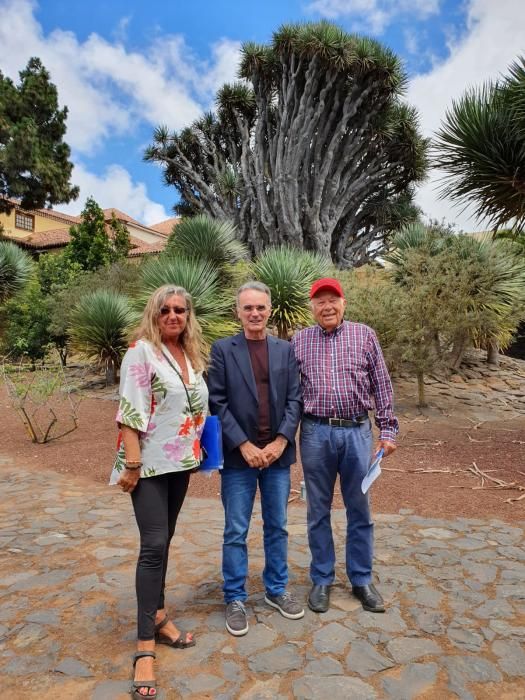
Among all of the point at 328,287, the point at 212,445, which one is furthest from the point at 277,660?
the point at 328,287

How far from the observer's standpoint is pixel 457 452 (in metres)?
7.45

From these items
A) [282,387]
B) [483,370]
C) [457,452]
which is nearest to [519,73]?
Answer: [457,452]

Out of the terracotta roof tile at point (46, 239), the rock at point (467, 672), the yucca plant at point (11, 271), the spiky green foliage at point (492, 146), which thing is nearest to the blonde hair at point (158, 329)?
the rock at point (467, 672)

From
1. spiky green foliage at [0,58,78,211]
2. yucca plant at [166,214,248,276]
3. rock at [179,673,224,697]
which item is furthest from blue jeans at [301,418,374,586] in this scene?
spiky green foliage at [0,58,78,211]

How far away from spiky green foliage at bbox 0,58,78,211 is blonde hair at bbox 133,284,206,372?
60.6 ft

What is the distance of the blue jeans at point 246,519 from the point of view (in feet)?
9.36

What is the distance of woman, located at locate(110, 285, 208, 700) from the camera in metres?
2.41

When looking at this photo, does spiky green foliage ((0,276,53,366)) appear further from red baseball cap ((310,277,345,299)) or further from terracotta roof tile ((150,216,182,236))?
terracotta roof tile ((150,216,182,236))

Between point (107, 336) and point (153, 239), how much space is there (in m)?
35.0

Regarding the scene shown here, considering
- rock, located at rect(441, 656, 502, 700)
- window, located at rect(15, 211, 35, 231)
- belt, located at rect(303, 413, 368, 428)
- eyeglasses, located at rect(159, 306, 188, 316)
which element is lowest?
rock, located at rect(441, 656, 502, 700)

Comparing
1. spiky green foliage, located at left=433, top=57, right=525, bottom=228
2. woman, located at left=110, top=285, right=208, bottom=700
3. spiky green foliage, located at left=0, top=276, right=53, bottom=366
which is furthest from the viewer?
spiky green foliage, located at left=0, top=276, right=53, bottom=366

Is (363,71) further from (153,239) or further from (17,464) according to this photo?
(153,239)

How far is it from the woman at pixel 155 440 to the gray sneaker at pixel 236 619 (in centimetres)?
23

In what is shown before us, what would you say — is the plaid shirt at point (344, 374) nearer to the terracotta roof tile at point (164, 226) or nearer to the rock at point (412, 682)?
the rock at point (412, 682)
